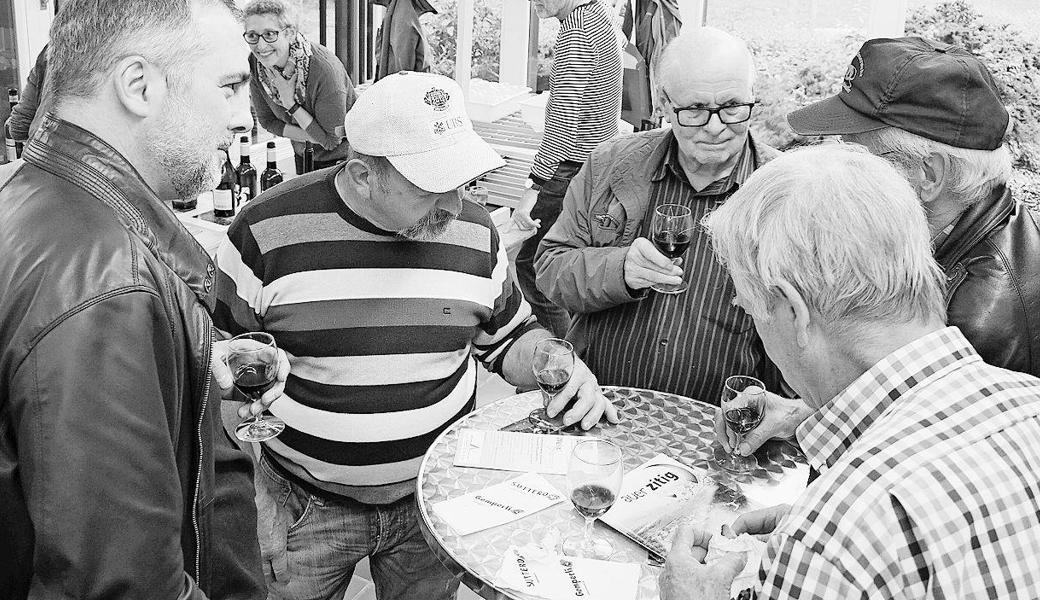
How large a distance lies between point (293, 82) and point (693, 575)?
3.64 metres

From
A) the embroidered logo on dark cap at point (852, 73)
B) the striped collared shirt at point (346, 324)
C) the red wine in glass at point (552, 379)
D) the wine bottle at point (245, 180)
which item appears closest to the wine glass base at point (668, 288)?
the red wine in glass at point (552, 379)

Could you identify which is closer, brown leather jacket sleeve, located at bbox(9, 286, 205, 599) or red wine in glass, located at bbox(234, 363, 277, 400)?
brown leather jacket sleeve, located at bbox(9, 286, 205, 599)

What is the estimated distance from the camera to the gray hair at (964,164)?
1.87 m

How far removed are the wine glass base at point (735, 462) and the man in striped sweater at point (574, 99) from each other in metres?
1.98

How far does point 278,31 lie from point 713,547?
345cm

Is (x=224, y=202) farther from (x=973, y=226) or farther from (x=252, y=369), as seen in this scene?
(x=973, y=226)

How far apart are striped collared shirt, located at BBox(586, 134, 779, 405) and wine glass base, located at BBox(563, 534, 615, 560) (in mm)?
787

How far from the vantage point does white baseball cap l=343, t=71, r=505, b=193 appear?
2035mm

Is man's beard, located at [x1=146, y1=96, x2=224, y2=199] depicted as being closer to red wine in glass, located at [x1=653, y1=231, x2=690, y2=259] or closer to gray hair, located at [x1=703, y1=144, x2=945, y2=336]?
gray hair, located at [x1=703, y1=144, x2=945, y2=336]

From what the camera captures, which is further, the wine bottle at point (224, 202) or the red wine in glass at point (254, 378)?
the wine bottle at point (224, 202)

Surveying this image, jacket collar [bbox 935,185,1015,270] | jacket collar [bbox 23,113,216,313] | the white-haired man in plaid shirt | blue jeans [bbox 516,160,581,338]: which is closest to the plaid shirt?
the white-haired man in plaid shirt

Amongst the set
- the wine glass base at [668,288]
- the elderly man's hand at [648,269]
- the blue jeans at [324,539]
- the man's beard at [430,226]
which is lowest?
the blue jeans at [324,539]

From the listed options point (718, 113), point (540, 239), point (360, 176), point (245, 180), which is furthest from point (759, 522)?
point (245, 180)

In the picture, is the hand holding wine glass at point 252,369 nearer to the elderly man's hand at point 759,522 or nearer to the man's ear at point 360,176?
the man's ear at point 360,176
